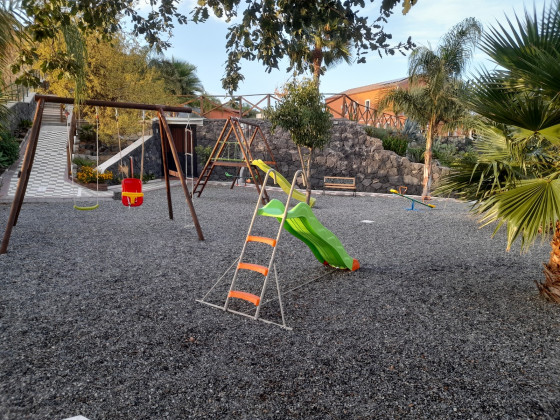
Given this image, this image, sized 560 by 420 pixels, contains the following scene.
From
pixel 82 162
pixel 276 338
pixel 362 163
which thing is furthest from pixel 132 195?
pixel 362 163

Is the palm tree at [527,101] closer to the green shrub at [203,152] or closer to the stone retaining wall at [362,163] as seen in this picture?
the stone retaining wall at [362,163]

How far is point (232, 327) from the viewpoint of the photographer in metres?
3.40

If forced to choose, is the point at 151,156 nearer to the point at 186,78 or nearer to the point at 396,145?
the point at 396,145

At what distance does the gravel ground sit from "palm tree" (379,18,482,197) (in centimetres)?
782

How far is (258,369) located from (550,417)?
1.72 meters

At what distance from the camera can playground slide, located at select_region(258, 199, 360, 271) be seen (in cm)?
403

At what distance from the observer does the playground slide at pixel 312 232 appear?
13.2 feet

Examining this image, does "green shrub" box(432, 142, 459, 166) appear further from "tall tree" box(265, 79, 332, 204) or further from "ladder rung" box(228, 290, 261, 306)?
"ladder rung" box(228, 290, 261, 306)

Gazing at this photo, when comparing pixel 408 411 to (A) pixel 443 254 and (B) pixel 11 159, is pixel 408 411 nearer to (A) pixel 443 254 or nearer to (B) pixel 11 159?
(A) pixel 443 254

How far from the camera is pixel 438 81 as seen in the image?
496 inches

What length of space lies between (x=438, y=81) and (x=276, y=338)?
1170 centimetres

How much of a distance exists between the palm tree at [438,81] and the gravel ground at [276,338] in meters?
7.82

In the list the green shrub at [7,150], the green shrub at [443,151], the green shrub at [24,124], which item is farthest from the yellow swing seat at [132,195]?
the green shrub at [443,151]

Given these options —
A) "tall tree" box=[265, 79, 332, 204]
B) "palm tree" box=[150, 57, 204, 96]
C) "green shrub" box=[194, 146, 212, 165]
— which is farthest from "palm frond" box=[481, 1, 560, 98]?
"palm tree" box=[150, 57, 204, 96]
